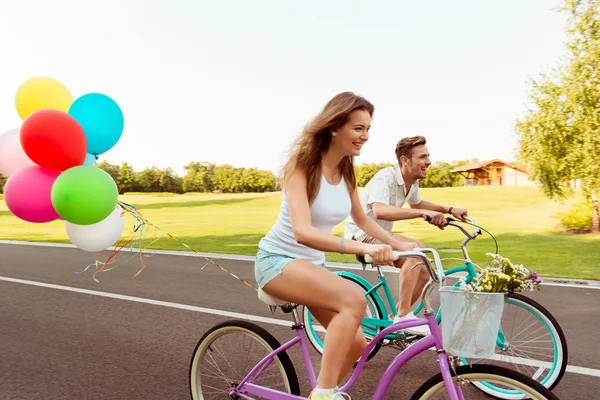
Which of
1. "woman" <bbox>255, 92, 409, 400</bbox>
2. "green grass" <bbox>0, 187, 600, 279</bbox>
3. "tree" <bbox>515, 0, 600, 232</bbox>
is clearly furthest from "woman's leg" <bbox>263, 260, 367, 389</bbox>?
"tree" <bbox>515, 0, 600, 232</bbox>

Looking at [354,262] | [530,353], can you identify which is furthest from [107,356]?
[354,262]

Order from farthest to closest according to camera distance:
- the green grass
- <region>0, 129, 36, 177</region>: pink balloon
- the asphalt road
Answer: the green grass, <region>0, 129, 36, 177</region>: pink balloon, the asphalt road

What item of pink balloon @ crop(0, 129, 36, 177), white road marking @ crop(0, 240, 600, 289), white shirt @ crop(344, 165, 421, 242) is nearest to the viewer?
white shirt @ crop(344, 165, 421, 242)

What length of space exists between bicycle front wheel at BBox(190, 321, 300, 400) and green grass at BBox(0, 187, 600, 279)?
2.37 metres

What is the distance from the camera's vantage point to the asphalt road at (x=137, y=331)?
4.29m

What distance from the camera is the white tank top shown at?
116 inches

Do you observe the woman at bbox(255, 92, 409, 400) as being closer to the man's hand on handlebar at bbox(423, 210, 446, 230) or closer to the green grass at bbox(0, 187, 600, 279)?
the man's hand on handlebar at bbox(423, 210, 446, 230)

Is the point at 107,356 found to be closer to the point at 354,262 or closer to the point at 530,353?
the point at 530,353

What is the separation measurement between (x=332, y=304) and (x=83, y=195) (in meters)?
2.48

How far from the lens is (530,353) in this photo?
3.99 m

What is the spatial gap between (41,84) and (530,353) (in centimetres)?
453

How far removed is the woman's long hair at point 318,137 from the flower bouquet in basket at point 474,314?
918 millimetres

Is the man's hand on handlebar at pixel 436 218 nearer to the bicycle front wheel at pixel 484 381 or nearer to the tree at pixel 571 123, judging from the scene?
the bicycle front wheel at pixel 484 381

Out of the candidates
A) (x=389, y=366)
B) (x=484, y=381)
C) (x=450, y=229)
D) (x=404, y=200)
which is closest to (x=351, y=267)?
(x=404, y=200)
